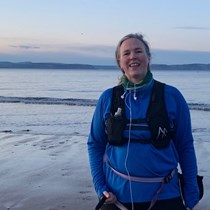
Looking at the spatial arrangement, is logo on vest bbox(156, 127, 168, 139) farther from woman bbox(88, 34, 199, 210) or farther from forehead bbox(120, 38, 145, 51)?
forehead bbox(120, 38, 145, 51)

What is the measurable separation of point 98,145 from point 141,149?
408 millimetres

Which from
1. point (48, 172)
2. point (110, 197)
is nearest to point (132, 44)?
point (110, 197)

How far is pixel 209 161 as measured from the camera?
33.0 ft

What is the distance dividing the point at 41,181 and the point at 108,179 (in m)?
4.91

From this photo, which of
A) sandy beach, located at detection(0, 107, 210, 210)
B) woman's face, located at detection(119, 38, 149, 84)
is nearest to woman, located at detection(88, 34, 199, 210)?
woman's face, located at detection(119, 38, 149, 84)

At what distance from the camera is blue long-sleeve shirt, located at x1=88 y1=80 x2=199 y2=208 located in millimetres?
3078

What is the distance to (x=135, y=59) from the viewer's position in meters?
3.18

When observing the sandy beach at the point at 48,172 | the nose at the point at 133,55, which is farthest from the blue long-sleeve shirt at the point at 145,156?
the sandy beach at the point at 48,172

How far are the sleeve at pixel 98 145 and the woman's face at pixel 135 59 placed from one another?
267mm

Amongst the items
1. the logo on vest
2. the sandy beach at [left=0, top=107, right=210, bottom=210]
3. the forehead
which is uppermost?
the forehead

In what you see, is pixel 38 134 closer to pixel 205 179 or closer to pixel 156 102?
pixel 205 179

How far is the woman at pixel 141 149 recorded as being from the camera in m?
3.07

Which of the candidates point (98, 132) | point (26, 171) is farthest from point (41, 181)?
point (98, 132)

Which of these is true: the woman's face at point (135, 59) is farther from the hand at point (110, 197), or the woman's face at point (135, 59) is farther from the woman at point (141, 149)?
the hand at point (110, 197)
